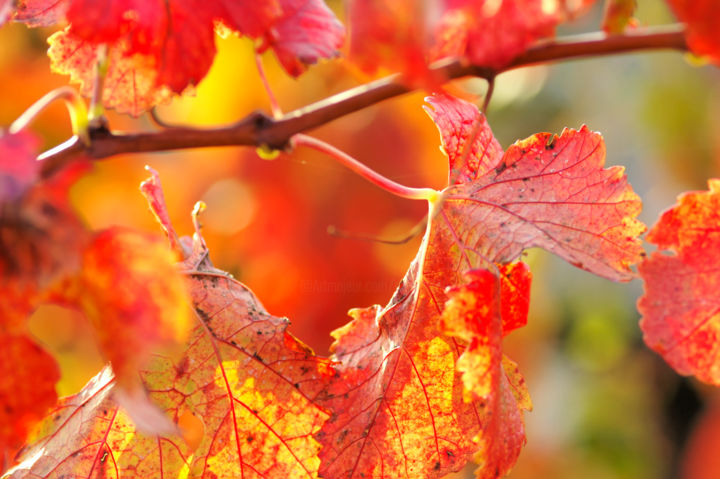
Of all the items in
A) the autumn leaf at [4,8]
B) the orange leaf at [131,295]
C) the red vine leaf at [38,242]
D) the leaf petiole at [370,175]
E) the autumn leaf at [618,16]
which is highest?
the autumn leaf at [4,8]

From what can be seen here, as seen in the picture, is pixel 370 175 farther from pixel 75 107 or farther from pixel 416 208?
pixel 416 208

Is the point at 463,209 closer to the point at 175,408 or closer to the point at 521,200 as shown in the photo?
the point at 521,200

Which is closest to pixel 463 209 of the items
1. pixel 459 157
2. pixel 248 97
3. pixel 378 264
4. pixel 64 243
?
pixel 459 157

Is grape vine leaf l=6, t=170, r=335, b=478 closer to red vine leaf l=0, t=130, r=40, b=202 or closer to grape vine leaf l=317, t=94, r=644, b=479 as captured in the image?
grape vine leaf l=317, t=94, r=644, b=479

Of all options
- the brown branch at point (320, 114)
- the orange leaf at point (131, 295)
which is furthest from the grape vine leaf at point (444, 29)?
the orange leaf at point (131, 295)

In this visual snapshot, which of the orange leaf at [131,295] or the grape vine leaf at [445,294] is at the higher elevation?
the orange leaf at [131,295]

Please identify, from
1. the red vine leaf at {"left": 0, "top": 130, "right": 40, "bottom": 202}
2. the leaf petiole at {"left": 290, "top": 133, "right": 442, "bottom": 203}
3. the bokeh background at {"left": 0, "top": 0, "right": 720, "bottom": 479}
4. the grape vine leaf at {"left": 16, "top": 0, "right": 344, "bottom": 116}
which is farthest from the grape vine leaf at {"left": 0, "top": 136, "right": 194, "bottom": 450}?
the bokeh background at {"left": 0, "top": 0, "right": 720, "bottom": 479}

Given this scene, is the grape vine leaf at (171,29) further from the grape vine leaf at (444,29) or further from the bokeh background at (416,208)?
the bokeh background at (416,208)
